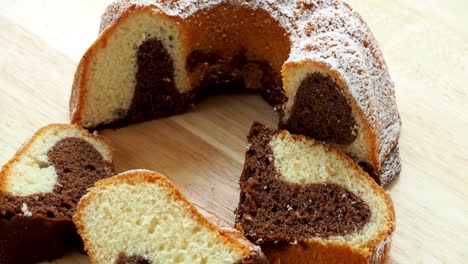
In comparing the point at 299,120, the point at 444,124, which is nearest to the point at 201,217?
the point at 299,120

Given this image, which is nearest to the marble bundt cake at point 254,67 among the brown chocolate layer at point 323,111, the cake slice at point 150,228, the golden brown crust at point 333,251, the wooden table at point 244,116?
the brown chocolate layer at point 323,111

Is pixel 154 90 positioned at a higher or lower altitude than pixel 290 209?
higher

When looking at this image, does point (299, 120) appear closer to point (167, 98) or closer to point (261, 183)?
point (261, 183)

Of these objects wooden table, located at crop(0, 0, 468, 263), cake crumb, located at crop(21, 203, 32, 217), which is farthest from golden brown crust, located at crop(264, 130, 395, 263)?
cake crumb, located at crop(21, 203, 32, 217)

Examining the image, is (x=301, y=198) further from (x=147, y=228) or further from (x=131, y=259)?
(x=131, y=259)

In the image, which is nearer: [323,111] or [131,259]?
[131,259]

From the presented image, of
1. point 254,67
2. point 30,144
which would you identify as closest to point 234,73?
point 254,67
